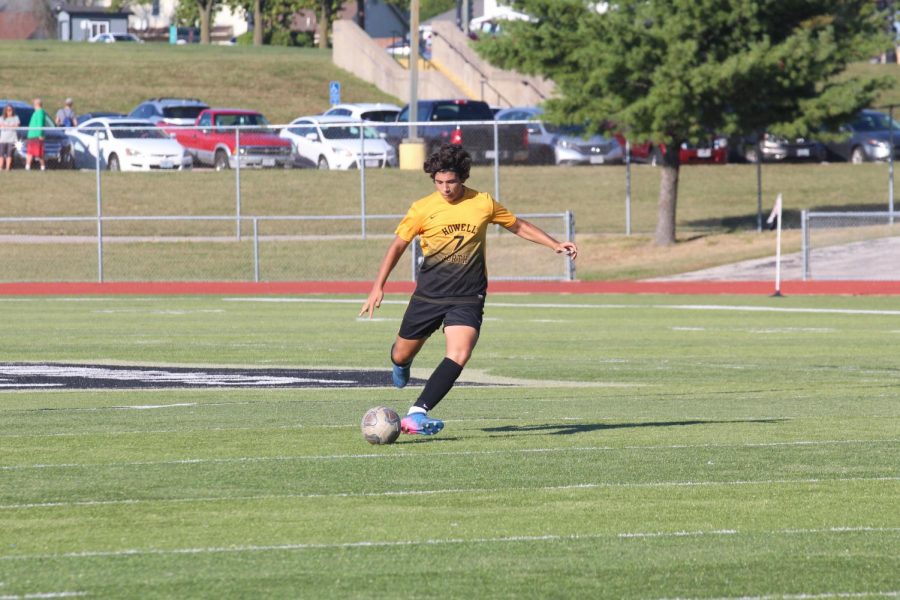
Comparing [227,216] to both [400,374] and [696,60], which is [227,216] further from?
[400,374]

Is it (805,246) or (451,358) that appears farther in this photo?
(805,246)

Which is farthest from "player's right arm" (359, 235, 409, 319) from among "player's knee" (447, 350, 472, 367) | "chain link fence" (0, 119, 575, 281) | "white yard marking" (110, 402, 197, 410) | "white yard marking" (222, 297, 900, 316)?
"chain link fence" (0, 119, 575, 281)

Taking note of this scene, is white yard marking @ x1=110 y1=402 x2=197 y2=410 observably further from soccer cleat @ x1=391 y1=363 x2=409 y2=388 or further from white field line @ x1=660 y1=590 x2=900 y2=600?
white field line @ x1=660 y1=590 x2=900 y2=600

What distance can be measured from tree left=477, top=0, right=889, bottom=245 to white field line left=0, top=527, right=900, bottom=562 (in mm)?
26392

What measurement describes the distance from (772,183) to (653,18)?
13002mm

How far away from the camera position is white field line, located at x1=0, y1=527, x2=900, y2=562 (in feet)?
23.8

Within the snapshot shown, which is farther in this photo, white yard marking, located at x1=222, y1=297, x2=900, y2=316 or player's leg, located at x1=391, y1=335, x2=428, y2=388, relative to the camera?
white yard marking, located at x1=222, y1=297, x2=900, y2=316

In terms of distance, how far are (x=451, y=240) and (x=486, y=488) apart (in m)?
2.20

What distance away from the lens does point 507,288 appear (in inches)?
1289

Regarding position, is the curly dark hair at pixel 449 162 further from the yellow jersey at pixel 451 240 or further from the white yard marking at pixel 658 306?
the white yard marking at pixel 658 306

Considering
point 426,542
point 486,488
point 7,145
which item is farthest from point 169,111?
point 426,542

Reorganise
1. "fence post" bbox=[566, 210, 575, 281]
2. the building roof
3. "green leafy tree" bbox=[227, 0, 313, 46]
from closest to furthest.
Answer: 1. "fence post" bbox=[566, 210, 575, 281]
2. "green leafy tree" bbox=[227, 0, 313, 46]
3. the building roof

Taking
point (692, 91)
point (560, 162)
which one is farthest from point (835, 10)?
point (560, 162)

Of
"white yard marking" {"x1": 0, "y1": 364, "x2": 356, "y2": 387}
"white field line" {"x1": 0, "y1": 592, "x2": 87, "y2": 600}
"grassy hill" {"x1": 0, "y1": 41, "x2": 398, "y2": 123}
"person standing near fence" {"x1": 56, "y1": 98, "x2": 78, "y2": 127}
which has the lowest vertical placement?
"white yard marking" {"x1": 0, "y1": 364, "x2": 356, "y2": 387}
